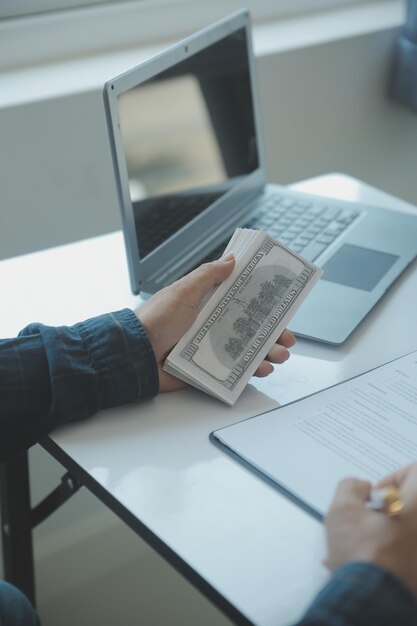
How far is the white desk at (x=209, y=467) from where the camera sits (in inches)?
29.3

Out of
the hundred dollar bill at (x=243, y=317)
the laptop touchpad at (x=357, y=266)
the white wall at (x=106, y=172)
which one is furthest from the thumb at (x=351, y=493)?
the white wall at (x=106, y=172)

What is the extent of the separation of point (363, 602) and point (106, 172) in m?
1.21

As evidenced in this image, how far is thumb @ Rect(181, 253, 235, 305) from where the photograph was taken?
1.01 meters

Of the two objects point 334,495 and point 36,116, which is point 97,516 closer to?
point 36,116

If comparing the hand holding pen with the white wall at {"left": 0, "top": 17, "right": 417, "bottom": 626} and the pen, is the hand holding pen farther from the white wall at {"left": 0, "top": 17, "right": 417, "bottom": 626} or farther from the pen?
the white wall at {"left": 0, "top": 17, "right": 417, "bottom": 626}

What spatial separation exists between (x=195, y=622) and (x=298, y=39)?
122cm

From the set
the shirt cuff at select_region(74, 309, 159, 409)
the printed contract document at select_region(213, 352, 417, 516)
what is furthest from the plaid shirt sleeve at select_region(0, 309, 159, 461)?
the printed contract document at select_region(213, 352, 417, 516)

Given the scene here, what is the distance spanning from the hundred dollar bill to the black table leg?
339 mm

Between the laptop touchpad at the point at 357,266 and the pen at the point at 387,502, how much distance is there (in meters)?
0.45

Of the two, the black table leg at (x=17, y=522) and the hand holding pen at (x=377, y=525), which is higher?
the hand holding pen at (x=377, y=525)

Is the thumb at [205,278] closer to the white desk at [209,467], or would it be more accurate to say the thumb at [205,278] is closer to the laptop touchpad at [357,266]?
the white desk at [209,467]

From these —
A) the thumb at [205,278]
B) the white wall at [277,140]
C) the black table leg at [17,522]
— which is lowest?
the black table leg at [17,522]

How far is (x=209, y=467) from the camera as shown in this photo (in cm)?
88

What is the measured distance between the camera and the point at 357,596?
687 millimetres
